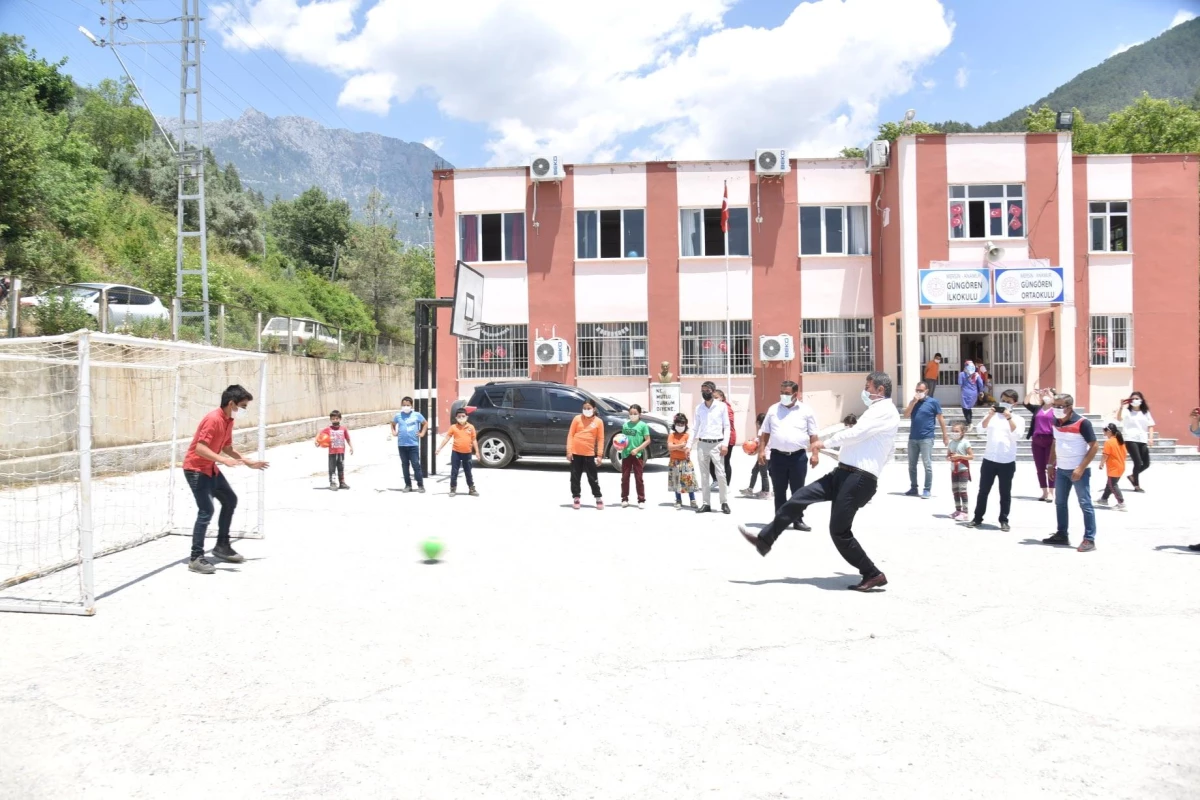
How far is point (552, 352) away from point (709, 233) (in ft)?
19.4

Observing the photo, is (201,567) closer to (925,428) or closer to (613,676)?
(613,676)

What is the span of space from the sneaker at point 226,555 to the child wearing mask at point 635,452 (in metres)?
5.61

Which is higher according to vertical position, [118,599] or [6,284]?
[6,284]

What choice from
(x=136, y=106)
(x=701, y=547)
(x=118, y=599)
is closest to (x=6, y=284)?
(x=118, y=599)

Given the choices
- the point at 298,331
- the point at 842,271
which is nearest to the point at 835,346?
the point at 842,271

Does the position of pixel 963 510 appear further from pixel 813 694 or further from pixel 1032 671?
pixel 813 694

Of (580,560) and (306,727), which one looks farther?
(580,560)

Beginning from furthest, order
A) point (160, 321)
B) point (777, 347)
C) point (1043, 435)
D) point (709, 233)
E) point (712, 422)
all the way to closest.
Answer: point (709, 233) < point (777, 347) < point (160, 321) < point (1043, 435) < point (712, 422)

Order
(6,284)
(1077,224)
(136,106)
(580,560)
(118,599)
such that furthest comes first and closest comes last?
1. (136,106)
2. (1077,224)
3. (6,284)
4. (580,560)
5. (118,599)

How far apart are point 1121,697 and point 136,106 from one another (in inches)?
2554

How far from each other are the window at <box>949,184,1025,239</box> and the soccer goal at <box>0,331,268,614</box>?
62.6ft

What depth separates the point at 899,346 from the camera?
79.7 ft

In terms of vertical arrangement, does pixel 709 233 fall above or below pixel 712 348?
above

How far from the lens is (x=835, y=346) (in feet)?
79.3
